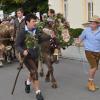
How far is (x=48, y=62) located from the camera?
980 centimetres

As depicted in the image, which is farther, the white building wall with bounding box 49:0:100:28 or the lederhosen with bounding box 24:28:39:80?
the white building wall with bounding box 49:0:100:28

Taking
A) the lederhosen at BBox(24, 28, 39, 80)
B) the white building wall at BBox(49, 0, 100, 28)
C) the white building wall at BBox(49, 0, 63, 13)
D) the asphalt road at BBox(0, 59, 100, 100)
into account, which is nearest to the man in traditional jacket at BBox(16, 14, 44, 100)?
the lederhosen at BBox(24, 28, 39, 80)

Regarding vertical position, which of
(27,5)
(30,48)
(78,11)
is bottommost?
(30,48)

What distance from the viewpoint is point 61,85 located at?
32.6 feet

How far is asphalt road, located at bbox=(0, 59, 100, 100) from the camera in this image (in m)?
8.71

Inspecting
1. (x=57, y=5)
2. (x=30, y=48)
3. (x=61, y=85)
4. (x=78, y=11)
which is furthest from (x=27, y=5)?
(x=30, y=48)

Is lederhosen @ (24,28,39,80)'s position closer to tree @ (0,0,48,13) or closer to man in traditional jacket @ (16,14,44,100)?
man in traditional jacket @ (16,14,44,100)

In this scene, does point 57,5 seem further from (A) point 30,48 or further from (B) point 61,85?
(A) point 30,48

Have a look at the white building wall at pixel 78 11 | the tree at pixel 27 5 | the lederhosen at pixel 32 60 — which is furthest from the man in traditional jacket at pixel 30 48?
the tree at pixel 27 5

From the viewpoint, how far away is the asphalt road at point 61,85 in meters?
8.71

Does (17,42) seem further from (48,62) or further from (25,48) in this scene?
(48,62)

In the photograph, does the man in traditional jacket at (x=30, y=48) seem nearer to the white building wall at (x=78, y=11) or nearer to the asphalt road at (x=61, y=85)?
the asphalt road at (x=61, y=85)

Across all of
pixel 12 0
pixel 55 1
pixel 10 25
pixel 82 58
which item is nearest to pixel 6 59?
pixel 10 25

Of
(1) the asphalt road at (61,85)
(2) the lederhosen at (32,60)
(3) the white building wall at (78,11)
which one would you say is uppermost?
(3) the white building wall at (78,11)
